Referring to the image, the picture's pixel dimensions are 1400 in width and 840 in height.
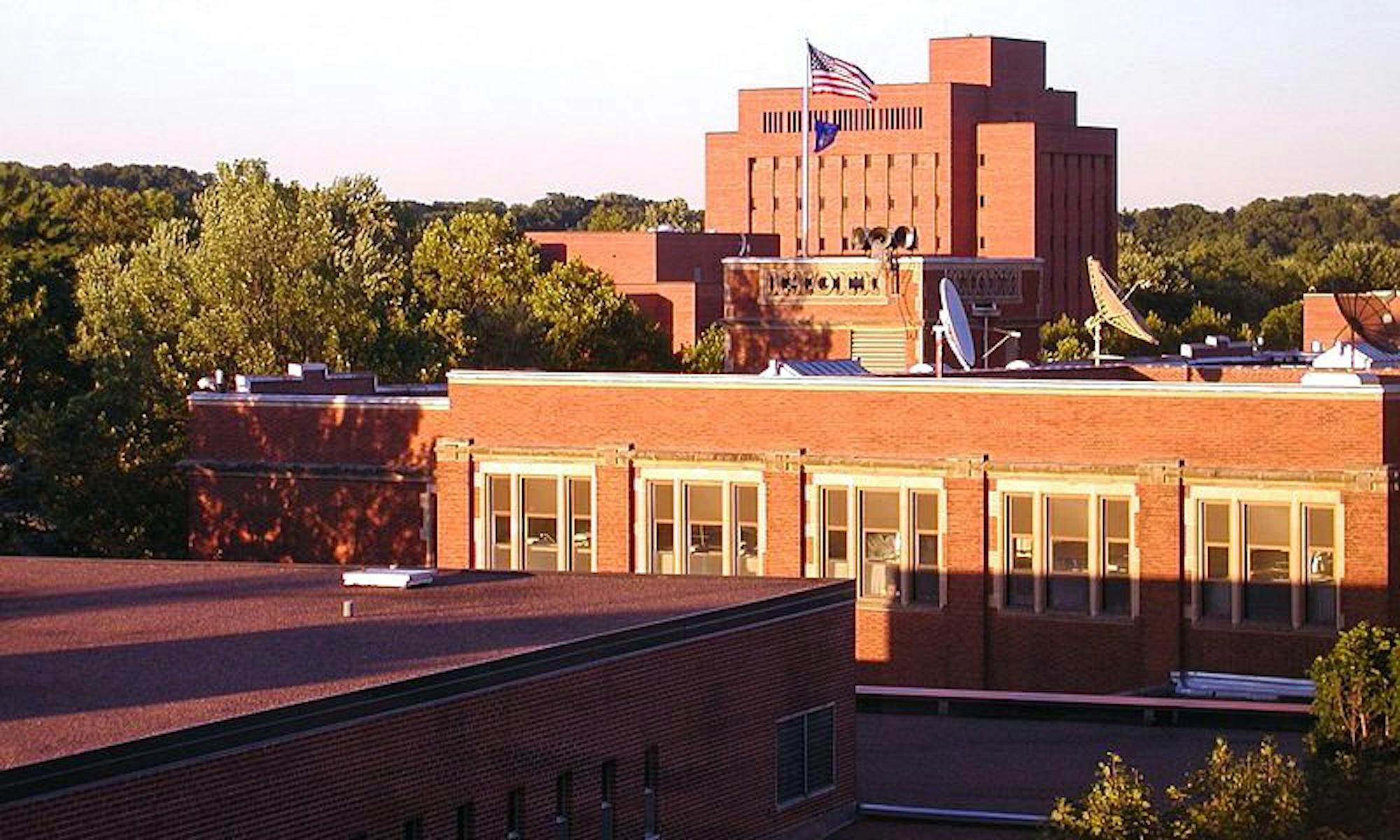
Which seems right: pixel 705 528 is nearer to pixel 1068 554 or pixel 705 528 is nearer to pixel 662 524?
pixel 662 524

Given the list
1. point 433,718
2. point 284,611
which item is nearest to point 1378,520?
point 284,611

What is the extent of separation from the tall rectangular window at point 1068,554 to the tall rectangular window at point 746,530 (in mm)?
5849

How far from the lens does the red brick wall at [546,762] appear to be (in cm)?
2238

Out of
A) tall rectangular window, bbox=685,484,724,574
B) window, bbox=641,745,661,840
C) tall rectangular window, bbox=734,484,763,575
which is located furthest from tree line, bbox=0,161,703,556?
window, bbox=641,745,661,840

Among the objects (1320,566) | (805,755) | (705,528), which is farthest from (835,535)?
(805,755)

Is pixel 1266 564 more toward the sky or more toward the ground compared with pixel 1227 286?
more toward the ground

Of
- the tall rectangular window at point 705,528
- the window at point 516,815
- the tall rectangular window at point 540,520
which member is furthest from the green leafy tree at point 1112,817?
the tall rectangular window at point 540,520

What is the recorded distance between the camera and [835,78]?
75250 mm

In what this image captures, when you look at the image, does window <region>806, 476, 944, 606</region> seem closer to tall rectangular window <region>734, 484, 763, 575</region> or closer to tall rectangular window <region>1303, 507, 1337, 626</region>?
tall rectangular window <region>734, 484, 763, 575</region>

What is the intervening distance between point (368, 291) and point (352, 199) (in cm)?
3438

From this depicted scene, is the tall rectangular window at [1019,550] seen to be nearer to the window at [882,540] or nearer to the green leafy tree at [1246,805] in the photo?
the window at [882,540]

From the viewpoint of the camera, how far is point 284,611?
32.3m

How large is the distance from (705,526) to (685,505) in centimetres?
57

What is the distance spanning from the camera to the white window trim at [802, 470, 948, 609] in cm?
4800
